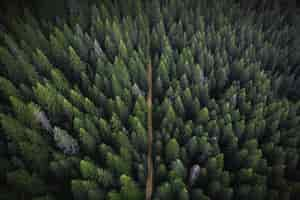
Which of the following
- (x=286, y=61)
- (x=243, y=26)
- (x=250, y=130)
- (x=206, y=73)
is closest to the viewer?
(x=250, y=130)

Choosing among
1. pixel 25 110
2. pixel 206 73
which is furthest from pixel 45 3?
pixel 206 73

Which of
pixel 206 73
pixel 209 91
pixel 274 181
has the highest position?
pixel 206 73

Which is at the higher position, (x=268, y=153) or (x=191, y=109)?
(x=191, y=109)

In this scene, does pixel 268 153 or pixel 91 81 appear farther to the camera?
pixel 91 81

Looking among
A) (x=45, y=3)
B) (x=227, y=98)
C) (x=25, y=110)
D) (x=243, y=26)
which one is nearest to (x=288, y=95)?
(x=227, y=98)

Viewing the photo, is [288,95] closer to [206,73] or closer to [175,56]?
[206,73]

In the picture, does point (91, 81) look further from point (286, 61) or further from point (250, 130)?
point (286, 61)

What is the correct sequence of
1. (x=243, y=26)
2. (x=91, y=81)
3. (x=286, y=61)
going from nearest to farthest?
1. (x=91, y=81)
2. (x=286, y=61)
3. (x=243, y=26)
